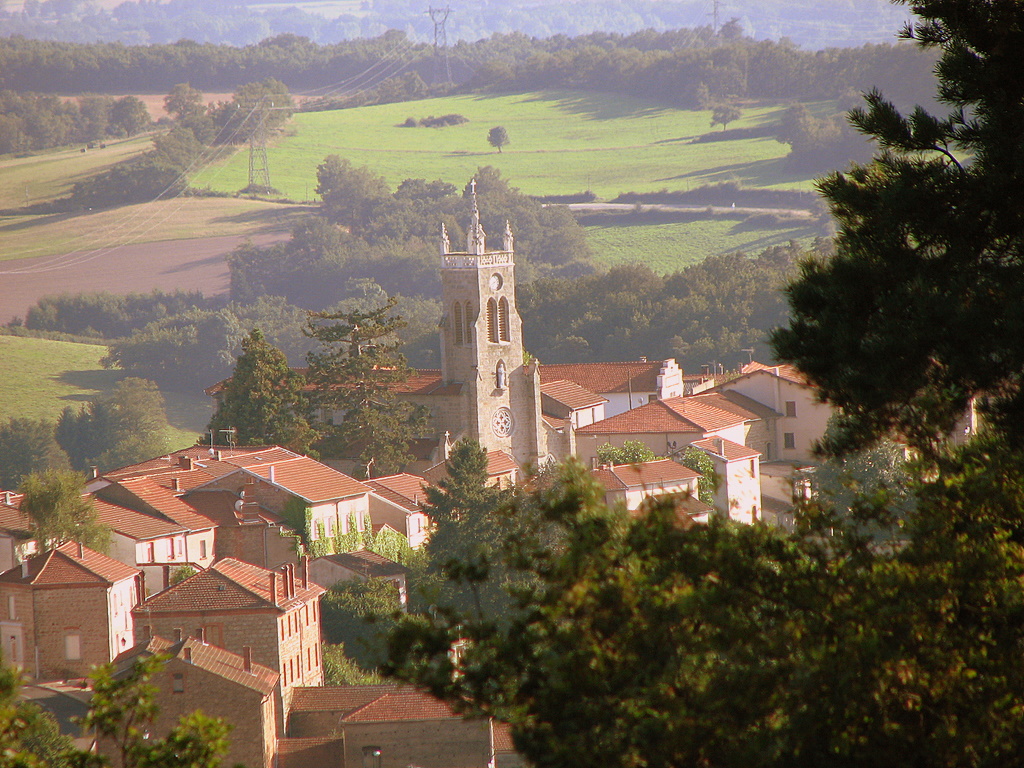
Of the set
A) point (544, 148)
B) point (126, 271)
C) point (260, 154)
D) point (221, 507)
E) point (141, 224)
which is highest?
point (260, 154)

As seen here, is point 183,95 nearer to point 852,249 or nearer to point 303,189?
point 303,189

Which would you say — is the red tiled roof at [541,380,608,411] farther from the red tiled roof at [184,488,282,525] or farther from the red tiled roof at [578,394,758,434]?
the red tiled roof at [184,488,282,525]

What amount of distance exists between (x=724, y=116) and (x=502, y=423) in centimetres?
10320

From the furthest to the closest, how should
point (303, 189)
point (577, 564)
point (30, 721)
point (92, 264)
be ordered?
point (303, 189) → point (92, 264) → point (30, 721) → point (577, 564)

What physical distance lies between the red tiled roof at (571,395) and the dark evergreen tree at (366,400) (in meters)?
6.76

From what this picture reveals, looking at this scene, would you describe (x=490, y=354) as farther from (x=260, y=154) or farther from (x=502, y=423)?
(x=260, y=154)

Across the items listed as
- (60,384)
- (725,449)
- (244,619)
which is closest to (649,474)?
(725,449)

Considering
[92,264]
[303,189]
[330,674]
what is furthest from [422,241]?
[330,674]

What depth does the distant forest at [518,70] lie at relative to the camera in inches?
6083

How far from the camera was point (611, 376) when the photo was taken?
6481 cm

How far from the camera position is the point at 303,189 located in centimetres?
14488

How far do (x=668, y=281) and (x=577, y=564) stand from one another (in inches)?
3482

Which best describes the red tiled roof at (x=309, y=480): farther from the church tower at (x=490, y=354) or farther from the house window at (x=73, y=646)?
the church tower at (x=490, y=354)

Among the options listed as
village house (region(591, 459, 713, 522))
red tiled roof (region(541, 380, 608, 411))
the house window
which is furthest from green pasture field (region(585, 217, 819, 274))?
the house window
